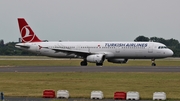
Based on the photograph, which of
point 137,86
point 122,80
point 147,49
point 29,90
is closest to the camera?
point 29,90

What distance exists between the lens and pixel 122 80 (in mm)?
34500

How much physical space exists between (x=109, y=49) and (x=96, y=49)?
1.98 meters

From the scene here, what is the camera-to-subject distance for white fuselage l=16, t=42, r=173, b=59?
203 feet

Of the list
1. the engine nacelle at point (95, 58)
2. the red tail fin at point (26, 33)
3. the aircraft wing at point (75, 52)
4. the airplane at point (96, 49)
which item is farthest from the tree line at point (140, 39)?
the engine nacelle at point (95, 58)

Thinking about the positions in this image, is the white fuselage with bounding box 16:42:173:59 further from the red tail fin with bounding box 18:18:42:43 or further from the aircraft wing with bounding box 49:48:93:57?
the red tail fin with bounding box 18:18:42:43

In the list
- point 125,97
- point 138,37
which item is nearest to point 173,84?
point 125,97

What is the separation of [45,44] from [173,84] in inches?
1465

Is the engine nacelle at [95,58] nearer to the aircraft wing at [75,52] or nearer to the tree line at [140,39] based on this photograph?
the aircraft wing at [75,52]

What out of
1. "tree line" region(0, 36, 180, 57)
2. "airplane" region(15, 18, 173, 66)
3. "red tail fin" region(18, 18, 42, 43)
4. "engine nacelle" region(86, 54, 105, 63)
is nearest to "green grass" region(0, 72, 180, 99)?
"engine nacelle" region(86, 54, 105, 63)

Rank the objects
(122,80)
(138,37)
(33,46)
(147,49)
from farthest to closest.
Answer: (138,37), (33,46), (147,49), (122,80)

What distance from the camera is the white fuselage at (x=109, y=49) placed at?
6197cm

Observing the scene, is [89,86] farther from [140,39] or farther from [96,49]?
[140,39]

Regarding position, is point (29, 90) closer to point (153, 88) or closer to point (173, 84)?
point (153, 88)

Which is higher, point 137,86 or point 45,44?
point 45,44
